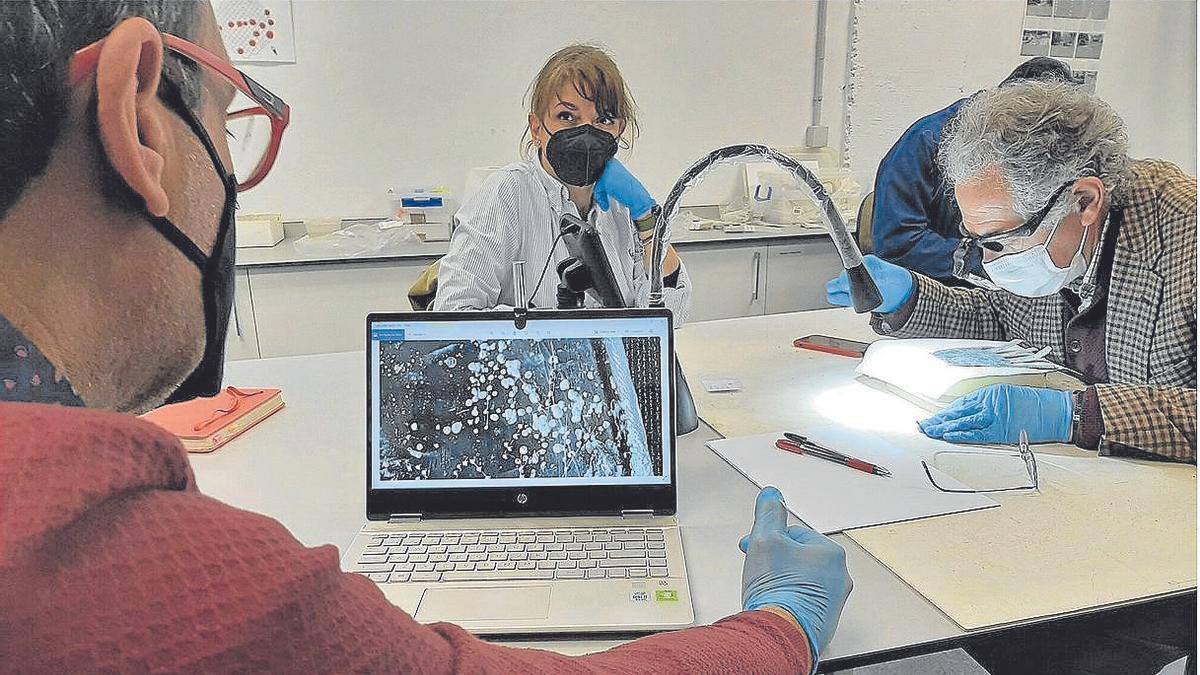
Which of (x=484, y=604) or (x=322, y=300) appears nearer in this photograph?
(x=484, y=604)

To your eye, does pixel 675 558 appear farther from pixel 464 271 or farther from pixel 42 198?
pixel 464 271

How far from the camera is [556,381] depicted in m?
1.15

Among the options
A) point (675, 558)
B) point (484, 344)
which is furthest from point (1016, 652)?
point (484, 344)

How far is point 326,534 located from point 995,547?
2.78 feet

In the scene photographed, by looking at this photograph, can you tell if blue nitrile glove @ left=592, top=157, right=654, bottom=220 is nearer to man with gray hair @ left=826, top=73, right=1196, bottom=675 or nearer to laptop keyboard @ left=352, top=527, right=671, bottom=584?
man with gray hair @ left=826, top=73, right=1196, bottom=675

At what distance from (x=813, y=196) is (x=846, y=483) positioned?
0.50 metres

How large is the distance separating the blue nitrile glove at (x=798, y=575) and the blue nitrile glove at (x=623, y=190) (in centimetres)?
120

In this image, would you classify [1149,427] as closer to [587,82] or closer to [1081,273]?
[1081,273]

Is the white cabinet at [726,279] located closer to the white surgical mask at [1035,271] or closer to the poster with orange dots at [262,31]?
the white surgical mask at [1035,271]

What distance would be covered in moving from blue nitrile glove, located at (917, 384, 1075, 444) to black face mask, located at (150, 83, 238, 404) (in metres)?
1.14

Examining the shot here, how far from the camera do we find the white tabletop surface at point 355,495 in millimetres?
895

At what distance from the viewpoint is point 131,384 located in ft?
1.78

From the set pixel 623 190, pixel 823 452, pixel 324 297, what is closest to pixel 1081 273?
pixel 823 452

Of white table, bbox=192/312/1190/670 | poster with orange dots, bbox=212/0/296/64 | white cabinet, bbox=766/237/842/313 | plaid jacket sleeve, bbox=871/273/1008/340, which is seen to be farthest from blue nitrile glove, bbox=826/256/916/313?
poster with orange dots, bbox=212/0/296/64
